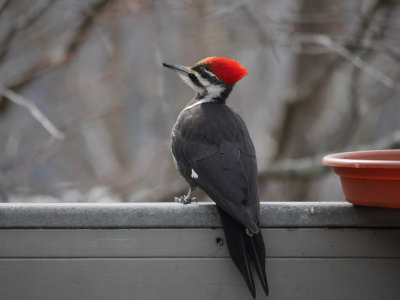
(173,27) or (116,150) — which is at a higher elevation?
(173,27)

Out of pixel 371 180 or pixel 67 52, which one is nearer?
pixel 371 180

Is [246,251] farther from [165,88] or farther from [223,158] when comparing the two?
[165,88]

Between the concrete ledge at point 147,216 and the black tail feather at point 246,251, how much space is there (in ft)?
0.31

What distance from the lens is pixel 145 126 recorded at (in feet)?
24.3

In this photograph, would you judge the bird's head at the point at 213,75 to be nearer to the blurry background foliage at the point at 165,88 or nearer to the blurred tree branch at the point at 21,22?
the blurry background foliage at the point at 165,88

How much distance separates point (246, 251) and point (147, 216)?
1.27 feet

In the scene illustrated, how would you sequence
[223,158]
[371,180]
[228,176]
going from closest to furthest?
[371,180], [228,176], [223,158]

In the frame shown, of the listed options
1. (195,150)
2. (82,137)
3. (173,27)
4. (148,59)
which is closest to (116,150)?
(82,137)

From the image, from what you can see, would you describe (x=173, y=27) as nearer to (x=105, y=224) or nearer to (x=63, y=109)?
(x=63, y=109)

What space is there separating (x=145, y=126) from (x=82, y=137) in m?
0.81

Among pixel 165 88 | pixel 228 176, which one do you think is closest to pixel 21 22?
pixel 165 88

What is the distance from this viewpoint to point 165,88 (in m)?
5.57

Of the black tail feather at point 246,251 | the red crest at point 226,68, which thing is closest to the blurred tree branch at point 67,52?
the red crest at point 226,68

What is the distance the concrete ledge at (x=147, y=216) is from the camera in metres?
2.15
